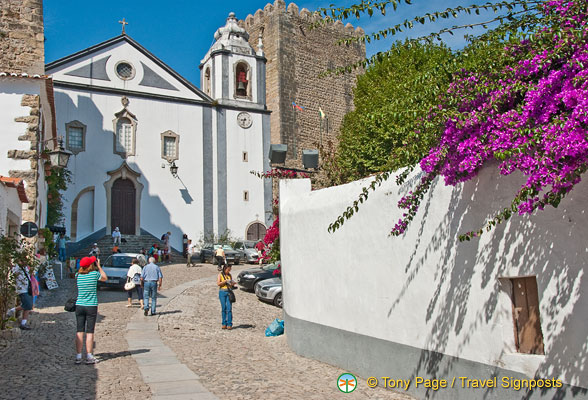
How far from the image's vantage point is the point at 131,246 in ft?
91.7

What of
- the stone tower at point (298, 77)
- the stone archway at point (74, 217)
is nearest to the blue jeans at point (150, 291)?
the stone archway at point (74, 217)

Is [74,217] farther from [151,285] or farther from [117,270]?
[151,285]

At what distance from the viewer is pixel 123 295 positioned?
1708cm

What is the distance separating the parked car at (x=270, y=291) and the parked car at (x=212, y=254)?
9.82m

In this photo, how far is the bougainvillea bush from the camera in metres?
3.97

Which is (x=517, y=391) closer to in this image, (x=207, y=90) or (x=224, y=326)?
(x=224, y=326)

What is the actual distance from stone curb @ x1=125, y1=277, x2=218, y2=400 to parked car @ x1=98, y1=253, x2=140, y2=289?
555 centimetres

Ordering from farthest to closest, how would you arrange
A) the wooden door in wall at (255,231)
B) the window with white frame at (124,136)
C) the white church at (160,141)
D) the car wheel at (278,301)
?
1. the wooden door in wall at (255,231)
2. the window with white frame at (124,136)
3. the white church at (160,141)
4. the car wheel at (278,301)

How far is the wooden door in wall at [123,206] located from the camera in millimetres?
28984


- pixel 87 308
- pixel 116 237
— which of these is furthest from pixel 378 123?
pixel 116 237

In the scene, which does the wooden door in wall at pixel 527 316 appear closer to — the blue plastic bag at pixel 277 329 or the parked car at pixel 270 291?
the blue plastic bag at pixel 277 329

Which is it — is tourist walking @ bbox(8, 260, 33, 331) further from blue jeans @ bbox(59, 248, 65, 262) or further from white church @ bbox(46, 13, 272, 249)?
white church @ bbox(46, 13, 272, 249)

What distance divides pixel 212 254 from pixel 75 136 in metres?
8.65

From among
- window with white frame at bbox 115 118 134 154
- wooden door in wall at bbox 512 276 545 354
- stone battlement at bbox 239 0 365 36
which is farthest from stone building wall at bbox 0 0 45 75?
stone battlement at bbox 239 0 365 36
